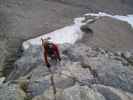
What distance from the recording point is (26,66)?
42.6 feet

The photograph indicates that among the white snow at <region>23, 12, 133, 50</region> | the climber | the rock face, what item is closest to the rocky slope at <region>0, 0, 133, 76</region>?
the white snow at <region>23, 12, 133, 50</region>

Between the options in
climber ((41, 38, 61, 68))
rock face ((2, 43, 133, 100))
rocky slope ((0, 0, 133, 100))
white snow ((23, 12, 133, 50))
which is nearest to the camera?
rock face ((2, 43, 133, 100))

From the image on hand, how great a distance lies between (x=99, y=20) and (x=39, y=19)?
4413 millimetres

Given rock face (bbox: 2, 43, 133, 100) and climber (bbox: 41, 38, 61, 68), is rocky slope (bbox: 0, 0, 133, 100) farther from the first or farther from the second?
climber (bbox: 41, 38, 61, 68)

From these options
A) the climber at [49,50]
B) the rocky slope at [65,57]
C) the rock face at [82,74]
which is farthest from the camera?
the climber at [49,50]

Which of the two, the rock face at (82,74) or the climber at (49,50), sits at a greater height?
the climber at (49,50)

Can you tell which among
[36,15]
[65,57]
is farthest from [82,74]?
[36,15]

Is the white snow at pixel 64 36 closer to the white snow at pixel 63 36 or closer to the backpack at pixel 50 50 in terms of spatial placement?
the white snow at pixel 63 36

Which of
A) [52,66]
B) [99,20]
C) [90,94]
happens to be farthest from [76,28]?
[90,94]

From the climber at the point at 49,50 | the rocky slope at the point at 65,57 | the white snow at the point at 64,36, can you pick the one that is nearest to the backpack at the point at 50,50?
the climber at the point at 49,50

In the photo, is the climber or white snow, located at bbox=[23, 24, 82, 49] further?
white snow, located at bbox=[23, 24, 82, 49]

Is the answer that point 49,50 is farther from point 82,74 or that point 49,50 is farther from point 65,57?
point 65,57

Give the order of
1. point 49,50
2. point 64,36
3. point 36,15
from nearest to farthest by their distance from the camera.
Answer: point 49,50, point 64,36, point 36,15

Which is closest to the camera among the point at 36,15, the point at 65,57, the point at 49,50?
the point at 49,50
